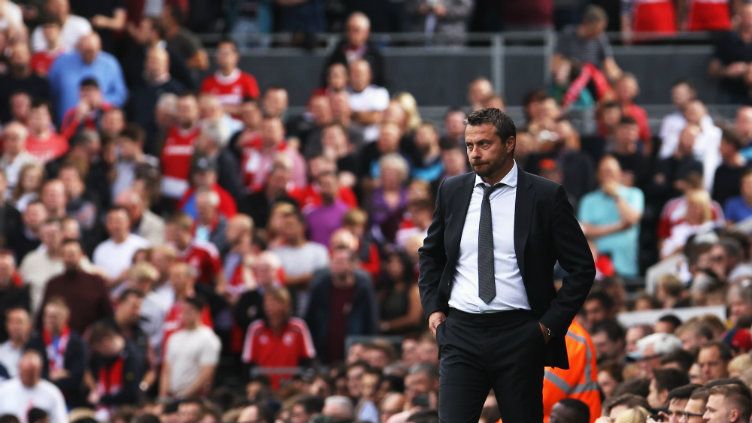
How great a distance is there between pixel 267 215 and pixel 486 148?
10.1 meters

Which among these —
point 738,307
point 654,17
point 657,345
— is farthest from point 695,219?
point 654,17

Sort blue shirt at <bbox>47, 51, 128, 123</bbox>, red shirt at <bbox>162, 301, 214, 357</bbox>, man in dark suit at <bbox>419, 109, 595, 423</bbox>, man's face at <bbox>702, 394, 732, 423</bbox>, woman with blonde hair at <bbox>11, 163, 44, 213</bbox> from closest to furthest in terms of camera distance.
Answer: man in dark suit at <bbox>419, 109, 595, 423</bbox> < man's face at <bbox>702, 394, 732, 423</bbox> < red shirt at <bbox>162, 301, 214, 357</bbox> < woman with blonde hair at <bbox>11, 163, 44, 213</bbox> < blue shirt at <bbox>47, 51, 128, 123</bbox>

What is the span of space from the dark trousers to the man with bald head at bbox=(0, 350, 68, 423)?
788cm

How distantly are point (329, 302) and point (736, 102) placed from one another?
6.54 metres

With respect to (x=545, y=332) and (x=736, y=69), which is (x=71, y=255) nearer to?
(x=736, y=69)

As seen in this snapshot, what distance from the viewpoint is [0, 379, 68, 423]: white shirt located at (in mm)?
14891

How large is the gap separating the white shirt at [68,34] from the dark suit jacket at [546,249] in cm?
1238

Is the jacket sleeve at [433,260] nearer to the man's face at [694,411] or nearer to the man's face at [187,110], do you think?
the man's face at [694,411]

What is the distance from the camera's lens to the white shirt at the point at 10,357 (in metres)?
15.6

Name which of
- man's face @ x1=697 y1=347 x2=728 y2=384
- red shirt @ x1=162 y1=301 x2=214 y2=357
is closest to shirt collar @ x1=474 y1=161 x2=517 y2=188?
man's face @ x1=697 y1=347 x2=728 y2=384

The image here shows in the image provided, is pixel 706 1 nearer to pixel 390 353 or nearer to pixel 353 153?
pixel 353 153

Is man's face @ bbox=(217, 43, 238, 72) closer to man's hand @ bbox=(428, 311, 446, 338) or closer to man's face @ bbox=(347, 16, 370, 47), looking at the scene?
man's face @ bbox=(347, 16, 370, 47)

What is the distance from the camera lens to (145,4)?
2102 cm

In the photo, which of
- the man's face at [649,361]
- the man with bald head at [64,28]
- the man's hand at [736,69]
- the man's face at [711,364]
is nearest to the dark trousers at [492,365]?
the man's face at [711,364]
